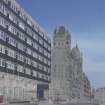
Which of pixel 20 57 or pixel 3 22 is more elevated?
pixel 3 22

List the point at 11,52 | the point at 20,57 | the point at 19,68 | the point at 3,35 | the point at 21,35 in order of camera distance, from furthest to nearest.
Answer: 1. the point at 21,35
2. the point at 20,57
3. the point at 19,68
4. the point at 11,52
5. the point at 3,35

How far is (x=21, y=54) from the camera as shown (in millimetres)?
134875

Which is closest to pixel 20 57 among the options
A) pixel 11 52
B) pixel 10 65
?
pixel 11 52

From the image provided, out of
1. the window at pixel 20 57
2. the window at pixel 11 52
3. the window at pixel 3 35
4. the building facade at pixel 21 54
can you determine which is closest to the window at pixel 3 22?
the building facade at pixel 21 54

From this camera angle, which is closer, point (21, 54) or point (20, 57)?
point (20, 57)

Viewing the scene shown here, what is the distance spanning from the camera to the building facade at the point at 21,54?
11625cm

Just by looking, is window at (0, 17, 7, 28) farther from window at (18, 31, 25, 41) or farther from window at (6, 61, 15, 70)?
window at (18, 31, 25, 41)

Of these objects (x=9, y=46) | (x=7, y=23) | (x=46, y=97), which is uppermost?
(x=7, y=23)

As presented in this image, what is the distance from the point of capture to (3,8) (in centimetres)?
11538

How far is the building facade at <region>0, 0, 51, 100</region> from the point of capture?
381 feet

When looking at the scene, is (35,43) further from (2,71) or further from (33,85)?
(2,71)

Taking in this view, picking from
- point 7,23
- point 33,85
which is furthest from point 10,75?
point 33,85

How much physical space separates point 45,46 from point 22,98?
148ft

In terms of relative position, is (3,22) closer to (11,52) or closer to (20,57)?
(11,52)
